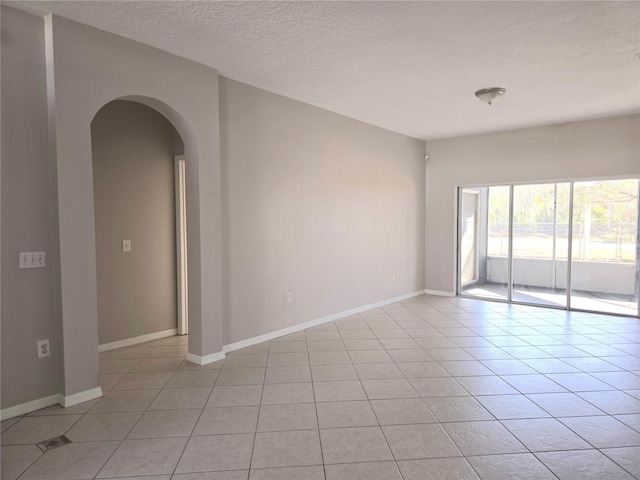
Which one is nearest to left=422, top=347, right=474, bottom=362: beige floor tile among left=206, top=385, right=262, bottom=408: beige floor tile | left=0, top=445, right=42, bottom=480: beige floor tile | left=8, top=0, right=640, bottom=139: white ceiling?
left=206, top=385, right=262, bottom=408: beige floor tile

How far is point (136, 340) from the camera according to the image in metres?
4.37

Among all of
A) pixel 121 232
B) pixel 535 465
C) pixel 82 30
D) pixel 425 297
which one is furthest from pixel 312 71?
pixel 425 297

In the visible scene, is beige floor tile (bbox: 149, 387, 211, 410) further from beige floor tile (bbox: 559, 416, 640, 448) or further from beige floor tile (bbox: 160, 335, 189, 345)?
beige floor tile (bbox: 559, 416, 640, 448)

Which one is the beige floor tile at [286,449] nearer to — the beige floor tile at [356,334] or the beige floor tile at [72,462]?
the beige floor tile at [72,462]

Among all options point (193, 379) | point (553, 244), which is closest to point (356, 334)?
point (193, 379)

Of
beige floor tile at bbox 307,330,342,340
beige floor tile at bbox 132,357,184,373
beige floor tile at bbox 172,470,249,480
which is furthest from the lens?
beige floor tile at bbox 307,330,342,340

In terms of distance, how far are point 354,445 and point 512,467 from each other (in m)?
0.88

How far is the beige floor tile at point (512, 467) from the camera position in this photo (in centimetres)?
212

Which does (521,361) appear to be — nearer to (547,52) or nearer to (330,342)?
(330,342)

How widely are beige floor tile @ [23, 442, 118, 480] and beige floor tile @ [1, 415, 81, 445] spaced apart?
23 cm

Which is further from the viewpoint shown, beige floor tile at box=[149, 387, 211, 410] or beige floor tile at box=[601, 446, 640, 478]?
beige floor tile at box=[149, 387, 211, 410]

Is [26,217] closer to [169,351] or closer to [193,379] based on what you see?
[193,379]

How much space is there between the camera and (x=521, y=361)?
151 inches

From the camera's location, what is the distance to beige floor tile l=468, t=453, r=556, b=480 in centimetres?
212
